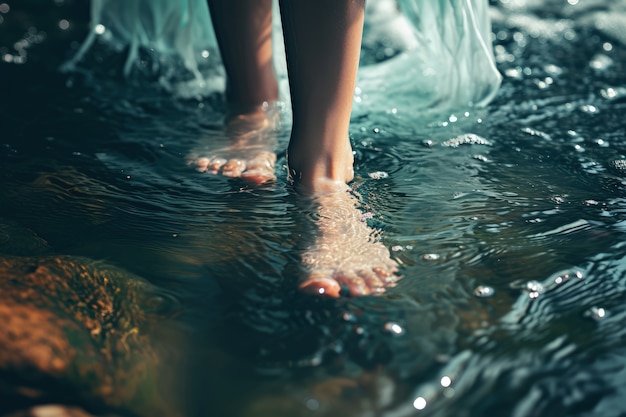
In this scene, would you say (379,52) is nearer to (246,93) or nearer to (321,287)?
(246,93)

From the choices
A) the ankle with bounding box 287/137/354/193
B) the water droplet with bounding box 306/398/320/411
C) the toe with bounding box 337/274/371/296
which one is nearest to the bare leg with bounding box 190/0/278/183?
the ankle with bounding box 287/137/354/193

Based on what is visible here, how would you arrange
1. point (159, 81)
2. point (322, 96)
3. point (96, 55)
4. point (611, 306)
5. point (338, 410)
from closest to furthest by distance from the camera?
point (338, 410) → point (611, 306) → point (322, 96) → point (159, 81) → point (96, 55)

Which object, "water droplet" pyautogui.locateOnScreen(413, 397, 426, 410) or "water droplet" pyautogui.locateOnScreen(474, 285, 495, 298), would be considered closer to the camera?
"water droplet" pyautogui.locateOnScreen(413, 397, 426, 410)

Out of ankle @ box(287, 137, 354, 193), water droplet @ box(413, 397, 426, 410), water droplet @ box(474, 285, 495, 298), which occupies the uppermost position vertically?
ankle @ box(287, 137, 354, 193)

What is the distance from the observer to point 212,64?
220 cm

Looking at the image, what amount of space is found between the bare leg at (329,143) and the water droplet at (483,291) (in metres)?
0.14

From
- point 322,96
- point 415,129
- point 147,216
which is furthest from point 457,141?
point 147,216

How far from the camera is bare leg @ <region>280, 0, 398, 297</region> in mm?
1118

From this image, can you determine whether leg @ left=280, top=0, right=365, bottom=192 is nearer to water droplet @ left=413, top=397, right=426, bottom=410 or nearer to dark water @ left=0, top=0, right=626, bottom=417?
dark water @ left=0, top=0, right=626, bottom=417

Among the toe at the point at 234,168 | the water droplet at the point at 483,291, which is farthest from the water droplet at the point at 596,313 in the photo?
the toe at the point at 234,168

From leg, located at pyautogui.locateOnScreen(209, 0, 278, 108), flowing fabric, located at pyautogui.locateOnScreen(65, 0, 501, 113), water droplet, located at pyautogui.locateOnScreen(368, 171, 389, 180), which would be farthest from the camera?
flowing fabric, located at pyautogui.locateOnScreen(65, 0, 501, 113)

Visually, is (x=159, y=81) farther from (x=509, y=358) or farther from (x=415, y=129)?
(x=509, y=358)

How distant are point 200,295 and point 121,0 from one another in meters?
1.41

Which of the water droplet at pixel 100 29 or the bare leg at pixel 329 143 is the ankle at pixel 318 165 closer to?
the bare leg at pixel 329 143
